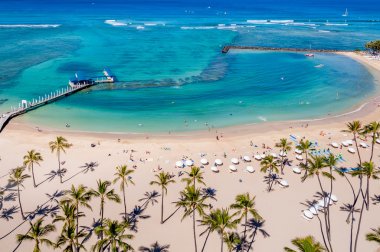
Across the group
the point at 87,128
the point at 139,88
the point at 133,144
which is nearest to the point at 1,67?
the point at 139,88

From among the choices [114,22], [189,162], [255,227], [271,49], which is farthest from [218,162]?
[114,22]

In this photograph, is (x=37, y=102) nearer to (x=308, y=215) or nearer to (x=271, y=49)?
(x=308, y=215)

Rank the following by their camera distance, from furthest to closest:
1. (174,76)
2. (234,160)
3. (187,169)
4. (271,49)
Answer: (271,49) → (174,76) → (234,160) → (187,169)

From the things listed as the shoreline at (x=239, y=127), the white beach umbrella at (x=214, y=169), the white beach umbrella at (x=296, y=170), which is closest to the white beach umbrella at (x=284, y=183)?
the white beach umbrella at (x=296, y=170)

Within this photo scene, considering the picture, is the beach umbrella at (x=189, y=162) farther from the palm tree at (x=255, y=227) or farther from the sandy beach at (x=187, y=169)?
the palm tree at (x=255, y=227)

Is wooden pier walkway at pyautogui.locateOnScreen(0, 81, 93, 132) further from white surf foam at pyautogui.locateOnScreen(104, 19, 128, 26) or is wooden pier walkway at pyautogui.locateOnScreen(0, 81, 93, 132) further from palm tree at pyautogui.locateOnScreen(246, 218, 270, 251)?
white surf foam at pyautogui.locateOnScreen(104, 19, 128, 26)

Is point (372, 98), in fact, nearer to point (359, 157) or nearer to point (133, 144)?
point (359, 157)
